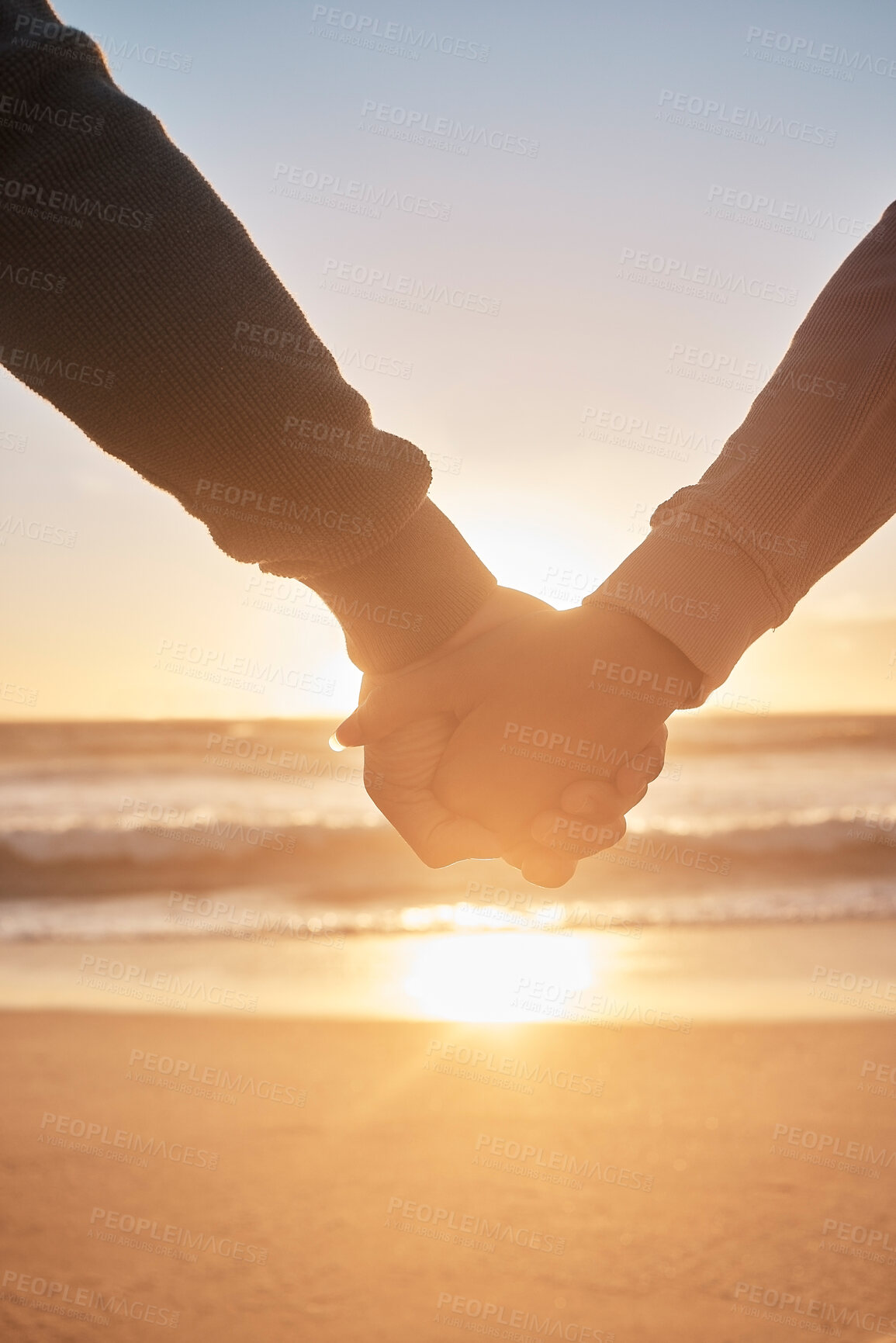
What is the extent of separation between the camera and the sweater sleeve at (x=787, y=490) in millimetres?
2178

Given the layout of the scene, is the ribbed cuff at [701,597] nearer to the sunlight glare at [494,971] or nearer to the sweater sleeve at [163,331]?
the sweater sleeve at [163,331]

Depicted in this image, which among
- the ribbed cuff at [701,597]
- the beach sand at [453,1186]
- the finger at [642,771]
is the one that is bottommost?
the beach sand at [453,1186]

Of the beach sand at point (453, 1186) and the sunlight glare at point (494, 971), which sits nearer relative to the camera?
the beach sand at point (453, 1186)

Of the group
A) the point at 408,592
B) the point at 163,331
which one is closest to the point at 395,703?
the point at 408,592

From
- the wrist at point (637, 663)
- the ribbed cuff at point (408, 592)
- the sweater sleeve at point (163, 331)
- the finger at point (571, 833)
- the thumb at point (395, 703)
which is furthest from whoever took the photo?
the finger at point (571, 833)

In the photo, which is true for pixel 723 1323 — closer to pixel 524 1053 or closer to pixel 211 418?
pixel 524 1053

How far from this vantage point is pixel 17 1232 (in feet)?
8.75

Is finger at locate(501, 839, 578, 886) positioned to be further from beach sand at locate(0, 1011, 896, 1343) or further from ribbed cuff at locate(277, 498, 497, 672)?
beach sand at locate(0, 1011, 896, 1343)

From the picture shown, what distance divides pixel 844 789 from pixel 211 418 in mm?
15099

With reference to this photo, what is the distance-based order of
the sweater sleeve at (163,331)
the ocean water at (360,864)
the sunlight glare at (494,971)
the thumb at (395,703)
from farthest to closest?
the ocean water at (360,864) < the sunlight glare at (494,971) < the thumb at (395,703) < the sweater sleeve at (163,331)

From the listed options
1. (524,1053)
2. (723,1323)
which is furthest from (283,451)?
(524,1053)

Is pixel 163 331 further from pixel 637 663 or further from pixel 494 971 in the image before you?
pixel 494 971

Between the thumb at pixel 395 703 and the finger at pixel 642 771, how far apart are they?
1.58ft

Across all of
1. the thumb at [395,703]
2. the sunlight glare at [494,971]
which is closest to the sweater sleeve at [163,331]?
the thumb at [395,703]
